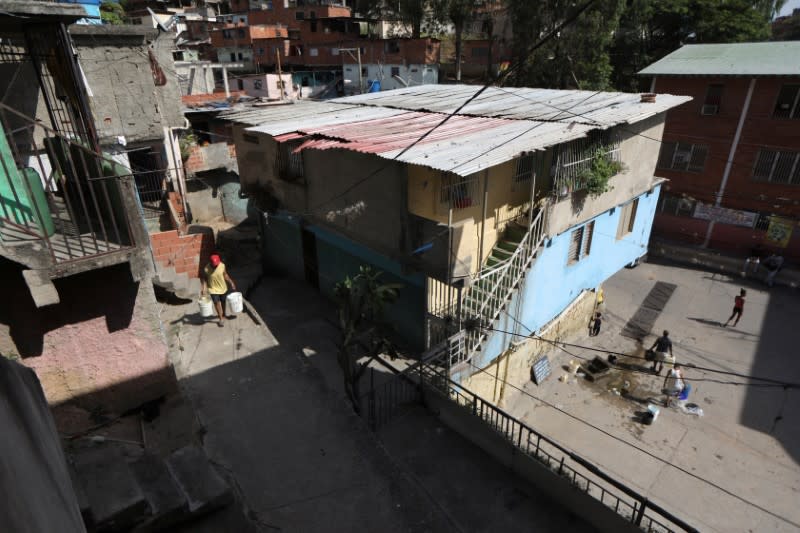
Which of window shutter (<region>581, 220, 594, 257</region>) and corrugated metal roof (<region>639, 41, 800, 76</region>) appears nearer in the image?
window shutter (<region>581, 220, 594, 257</region>)

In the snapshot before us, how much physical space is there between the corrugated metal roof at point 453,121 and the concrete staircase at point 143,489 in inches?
240

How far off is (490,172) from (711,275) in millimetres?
16804

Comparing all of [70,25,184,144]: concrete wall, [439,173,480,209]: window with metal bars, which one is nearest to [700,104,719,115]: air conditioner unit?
[439,173,480,209]: window with metal bars

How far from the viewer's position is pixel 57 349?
571 cm

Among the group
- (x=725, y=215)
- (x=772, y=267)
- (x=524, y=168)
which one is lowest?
(x=772, y=267)

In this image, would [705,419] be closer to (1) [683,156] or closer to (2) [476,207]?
(2) [476,207]

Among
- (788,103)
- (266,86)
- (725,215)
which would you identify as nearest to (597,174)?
(788,103)

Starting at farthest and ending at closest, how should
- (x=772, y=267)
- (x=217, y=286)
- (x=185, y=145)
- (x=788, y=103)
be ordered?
1. (x=788, y=103)
2. (x=772, y=267)
3. (x=185, y=145)
4. (x=217, y=286)

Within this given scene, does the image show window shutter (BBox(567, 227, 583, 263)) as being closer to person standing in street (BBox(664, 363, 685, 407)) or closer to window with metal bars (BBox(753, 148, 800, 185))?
person standing in street (BBox(664, 363, 685, 407))

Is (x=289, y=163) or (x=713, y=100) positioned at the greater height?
(x=713, y=100)

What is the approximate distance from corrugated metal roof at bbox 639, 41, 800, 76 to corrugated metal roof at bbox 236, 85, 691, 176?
31.3 ft

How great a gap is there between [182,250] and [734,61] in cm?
2580

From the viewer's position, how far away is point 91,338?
5879 mm

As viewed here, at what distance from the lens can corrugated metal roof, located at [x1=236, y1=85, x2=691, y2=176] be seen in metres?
9.19
